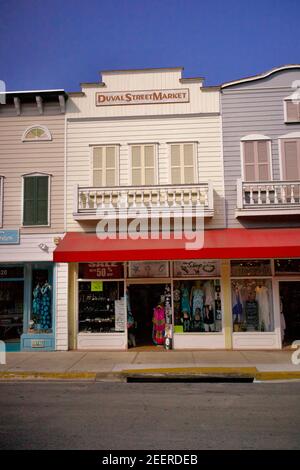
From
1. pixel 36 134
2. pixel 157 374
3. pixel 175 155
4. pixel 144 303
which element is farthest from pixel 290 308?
pixel 36 134

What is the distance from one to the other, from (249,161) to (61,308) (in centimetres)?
779

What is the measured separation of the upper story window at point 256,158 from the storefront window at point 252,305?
3.44 m

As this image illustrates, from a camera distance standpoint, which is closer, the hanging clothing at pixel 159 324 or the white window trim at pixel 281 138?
the hanging clothing at pixel 159 324

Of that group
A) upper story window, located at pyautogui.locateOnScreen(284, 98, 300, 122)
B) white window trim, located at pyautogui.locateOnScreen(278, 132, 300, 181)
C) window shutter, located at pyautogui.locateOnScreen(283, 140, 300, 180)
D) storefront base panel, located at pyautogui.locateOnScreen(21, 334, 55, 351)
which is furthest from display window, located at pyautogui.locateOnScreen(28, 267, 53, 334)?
upper story window, located at pyautogui.locateOnScreen(284, 98, 300, 122)

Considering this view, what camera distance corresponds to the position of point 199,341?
12.9m

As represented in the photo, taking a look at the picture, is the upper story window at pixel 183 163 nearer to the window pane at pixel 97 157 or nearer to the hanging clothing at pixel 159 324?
the window pane at pixel 97 157

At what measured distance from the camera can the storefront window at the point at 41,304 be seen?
43.1 ft

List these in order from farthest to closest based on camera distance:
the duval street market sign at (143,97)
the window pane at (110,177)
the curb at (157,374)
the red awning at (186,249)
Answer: the duval street market sign at (143,97) < the window pane at (110,177) < the red awning at (186,249) < the curb at (157,374)

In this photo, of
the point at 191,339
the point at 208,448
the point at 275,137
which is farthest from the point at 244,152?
the point at 208,448

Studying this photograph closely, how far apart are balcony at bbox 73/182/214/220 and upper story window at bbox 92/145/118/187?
635 millimetres

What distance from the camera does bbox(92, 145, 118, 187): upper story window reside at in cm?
1357

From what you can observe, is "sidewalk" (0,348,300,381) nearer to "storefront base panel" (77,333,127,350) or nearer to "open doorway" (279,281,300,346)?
"storefront base panel" (77,333,127,350)

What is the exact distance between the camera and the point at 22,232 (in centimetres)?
1338

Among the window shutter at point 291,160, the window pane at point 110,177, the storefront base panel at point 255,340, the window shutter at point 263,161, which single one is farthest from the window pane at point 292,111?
the storefront base panel at point 255,340
